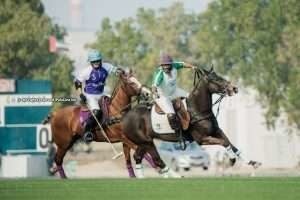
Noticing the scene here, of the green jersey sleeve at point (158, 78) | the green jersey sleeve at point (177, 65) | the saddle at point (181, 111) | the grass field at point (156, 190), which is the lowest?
the grass field at point (156, 190)

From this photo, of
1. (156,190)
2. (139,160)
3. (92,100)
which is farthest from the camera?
(92,100)

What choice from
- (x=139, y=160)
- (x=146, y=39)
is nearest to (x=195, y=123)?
(x=139, y=160)

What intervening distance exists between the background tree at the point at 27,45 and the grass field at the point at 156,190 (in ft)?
140

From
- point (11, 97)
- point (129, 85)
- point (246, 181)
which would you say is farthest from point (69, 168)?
point (246, 181)

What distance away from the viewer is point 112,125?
98.4ft

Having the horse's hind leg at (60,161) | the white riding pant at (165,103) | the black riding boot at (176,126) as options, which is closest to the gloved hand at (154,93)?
the white riding pant at (165,103)

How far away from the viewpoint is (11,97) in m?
46.3

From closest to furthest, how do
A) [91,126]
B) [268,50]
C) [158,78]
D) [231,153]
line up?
[231,153] < [158,78] < [91,126] < [268,50]

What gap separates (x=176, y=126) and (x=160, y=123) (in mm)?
365

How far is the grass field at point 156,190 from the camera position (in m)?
19.9

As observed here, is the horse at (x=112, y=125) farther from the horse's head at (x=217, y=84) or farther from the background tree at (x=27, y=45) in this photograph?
the background tree at (x=27, y=45)

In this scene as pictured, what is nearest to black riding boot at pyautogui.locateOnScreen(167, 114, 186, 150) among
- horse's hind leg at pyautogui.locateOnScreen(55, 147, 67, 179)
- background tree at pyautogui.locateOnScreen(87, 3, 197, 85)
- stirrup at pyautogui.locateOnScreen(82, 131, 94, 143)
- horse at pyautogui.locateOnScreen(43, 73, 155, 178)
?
horse at pyautogui.locateOnScreen(43, 73, 155, 178)

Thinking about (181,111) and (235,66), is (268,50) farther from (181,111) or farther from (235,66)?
(181,111)

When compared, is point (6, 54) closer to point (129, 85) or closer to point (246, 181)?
point (129, 85)
